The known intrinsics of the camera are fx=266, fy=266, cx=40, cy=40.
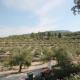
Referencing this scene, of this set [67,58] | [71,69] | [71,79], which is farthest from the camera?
[67,58]

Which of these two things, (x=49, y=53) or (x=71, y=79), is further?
(x=49, y=53)

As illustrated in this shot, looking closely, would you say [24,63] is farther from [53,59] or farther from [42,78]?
[42,78]

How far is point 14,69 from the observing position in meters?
31.8

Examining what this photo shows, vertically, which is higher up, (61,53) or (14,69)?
(61,53)

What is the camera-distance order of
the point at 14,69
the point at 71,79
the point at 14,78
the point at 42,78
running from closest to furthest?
1. the point at 71,79
2. the point at 42,78
3. the point at 14,78
4. the point at 14,69

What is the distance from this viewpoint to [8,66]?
106 ft

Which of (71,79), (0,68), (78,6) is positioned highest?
(78,6)

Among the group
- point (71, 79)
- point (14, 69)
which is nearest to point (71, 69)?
point (71, 79)

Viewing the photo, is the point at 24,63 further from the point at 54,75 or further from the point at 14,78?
the point at 54,75

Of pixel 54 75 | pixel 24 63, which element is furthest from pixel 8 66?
pixel 54 75

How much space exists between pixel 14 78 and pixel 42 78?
7636 mm

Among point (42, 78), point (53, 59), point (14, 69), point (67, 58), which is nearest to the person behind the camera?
point (42, 78)

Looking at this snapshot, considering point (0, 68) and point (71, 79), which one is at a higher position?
point (71, 79)

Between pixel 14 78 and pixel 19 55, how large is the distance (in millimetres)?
5191
